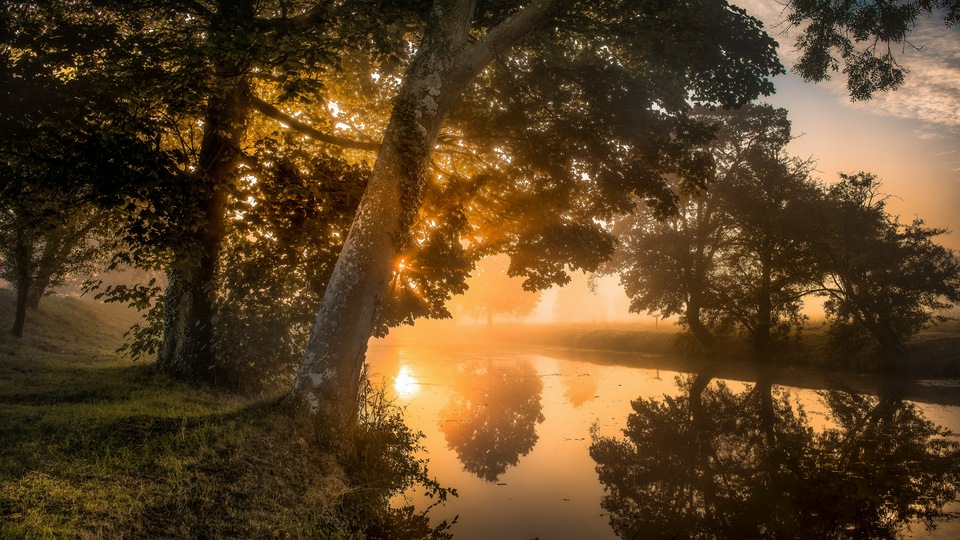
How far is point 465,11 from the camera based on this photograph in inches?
330

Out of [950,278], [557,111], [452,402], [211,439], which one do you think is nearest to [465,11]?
[557,111]

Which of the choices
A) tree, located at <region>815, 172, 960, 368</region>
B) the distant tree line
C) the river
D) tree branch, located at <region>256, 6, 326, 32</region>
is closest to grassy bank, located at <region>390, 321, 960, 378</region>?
tree, located at <region>815, 172, 960, 368</region>

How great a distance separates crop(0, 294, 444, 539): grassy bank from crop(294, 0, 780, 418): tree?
1.10 metres

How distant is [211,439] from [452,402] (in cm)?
885

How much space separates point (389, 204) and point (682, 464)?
6.79m

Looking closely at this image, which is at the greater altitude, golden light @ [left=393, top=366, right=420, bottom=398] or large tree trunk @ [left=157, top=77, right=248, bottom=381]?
large tree trunk @ [left=157, top=77, right=248, bottom=381]

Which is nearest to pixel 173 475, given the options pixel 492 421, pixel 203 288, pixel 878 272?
pixel 492 421

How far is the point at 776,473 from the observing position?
6680 millimetres

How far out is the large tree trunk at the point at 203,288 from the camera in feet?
34.9

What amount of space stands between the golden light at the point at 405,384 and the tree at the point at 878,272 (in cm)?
2016

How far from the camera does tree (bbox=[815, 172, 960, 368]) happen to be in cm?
1908

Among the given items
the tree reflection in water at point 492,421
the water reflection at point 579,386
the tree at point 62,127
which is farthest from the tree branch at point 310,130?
the water reflection at point 579,386

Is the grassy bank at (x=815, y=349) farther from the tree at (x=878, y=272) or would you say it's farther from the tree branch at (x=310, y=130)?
the tree branch at (x=310, y=130)

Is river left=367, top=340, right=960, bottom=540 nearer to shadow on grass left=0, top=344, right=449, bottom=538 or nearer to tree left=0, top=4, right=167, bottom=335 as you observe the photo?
shadow on grass left=0, top=344, right=449, bottom=538
